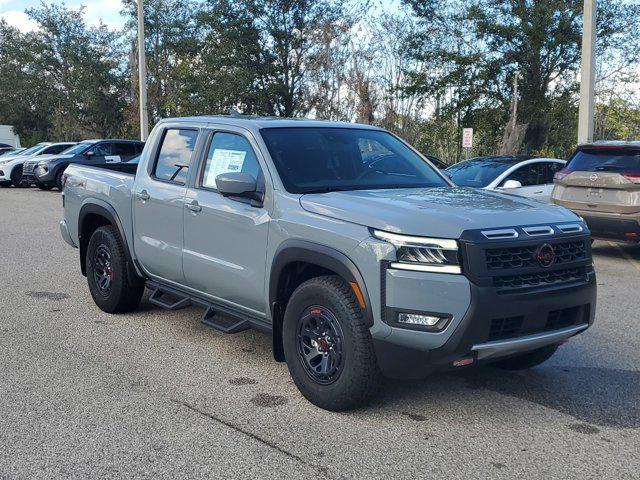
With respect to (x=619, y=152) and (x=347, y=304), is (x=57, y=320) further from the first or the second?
(x=619, y=152)

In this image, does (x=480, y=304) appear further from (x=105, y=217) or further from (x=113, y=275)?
(x=105, y=217)

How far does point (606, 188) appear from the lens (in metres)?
10.2

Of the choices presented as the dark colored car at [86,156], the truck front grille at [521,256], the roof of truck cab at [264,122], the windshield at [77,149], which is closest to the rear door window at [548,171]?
the roof of truck cab at [264,122]

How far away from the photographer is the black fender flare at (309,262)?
4.04m

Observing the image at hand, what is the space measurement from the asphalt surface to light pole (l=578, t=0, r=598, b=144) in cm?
1052

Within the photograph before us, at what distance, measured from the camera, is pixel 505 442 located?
3945 millimetres

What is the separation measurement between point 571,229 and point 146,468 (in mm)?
2759

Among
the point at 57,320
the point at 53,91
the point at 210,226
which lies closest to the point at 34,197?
the point at 57,320

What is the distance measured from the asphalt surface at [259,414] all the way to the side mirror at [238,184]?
4.20 ft

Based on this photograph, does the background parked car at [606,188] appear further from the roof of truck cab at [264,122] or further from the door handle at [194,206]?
the door handle at [194,206]

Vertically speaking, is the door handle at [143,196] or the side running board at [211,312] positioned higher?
the door handle at [143,196]

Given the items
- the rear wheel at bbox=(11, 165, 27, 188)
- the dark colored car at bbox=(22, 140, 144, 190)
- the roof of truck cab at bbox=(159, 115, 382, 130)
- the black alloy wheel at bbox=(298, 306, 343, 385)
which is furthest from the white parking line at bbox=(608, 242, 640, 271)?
the rear wheel at bbox=(11, 165, 27, 188)

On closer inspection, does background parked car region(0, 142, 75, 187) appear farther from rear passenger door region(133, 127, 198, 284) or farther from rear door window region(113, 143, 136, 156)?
rear passenger door region(133, 127, 198, 284)

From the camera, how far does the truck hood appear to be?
396 centimetres
